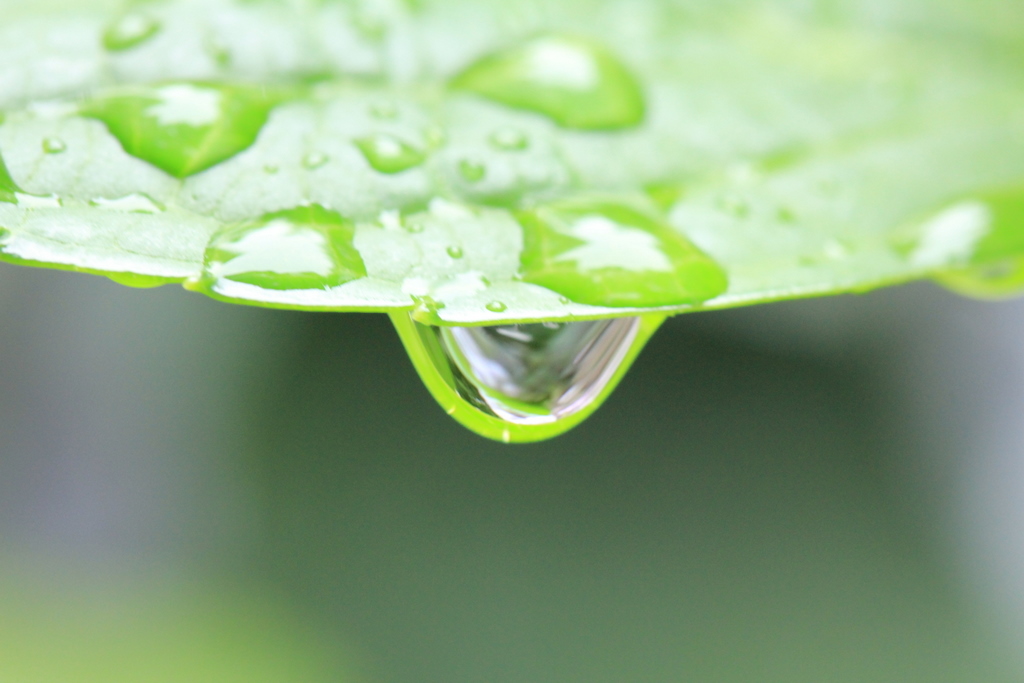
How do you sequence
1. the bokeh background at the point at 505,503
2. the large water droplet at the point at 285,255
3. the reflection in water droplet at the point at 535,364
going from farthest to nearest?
the bokeh background at the point at 505,503, the reflection in water droplet at the point at 535,364, the large water droplet at the point at 285,255

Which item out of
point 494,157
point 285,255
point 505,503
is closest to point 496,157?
point 494,157

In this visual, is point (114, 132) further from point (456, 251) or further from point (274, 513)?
point (274, 513)

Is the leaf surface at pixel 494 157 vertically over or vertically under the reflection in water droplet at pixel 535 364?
over

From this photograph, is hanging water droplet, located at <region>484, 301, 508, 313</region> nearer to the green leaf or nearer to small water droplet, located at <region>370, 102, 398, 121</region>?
the green leaf

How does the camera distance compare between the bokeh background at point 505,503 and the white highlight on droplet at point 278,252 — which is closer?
the white highlight on droplet at point 278,252

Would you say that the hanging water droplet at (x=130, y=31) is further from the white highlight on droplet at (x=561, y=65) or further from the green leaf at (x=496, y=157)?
the white highlight on droplet at (x=561, y=65)

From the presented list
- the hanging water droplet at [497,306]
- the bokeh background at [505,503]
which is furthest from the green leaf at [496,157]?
the bokeh background at [505,503]
